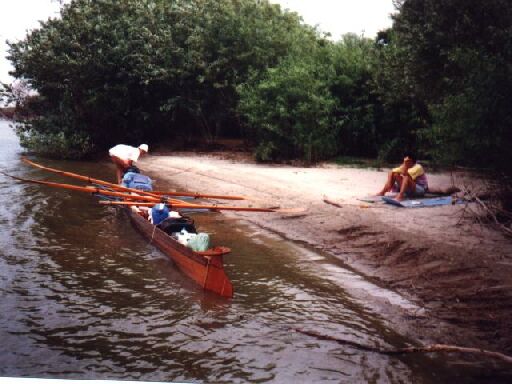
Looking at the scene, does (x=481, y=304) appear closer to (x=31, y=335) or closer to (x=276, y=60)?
(x=31, y=335)

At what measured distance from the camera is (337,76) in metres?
14.8

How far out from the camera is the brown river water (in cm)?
413

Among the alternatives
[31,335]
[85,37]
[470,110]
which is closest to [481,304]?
[470,110]

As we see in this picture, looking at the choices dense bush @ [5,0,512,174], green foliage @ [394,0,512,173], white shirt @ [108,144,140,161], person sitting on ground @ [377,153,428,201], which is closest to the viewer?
green foliage @ [394,0,512,173]

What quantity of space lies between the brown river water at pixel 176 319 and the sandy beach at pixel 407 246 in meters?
0.49

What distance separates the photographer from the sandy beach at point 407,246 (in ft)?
16.6

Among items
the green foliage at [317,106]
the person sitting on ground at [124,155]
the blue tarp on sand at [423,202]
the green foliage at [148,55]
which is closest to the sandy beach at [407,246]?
the blue tarp on sand at [423,202]

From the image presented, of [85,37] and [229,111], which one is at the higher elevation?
[85,37]

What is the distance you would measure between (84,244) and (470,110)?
237 inches

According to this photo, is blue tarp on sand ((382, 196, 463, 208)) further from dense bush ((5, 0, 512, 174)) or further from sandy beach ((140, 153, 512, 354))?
dense bush ((5, 0, 512, 174))

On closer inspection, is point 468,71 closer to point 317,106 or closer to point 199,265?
point 199,265

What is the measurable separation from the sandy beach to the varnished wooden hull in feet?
5.42

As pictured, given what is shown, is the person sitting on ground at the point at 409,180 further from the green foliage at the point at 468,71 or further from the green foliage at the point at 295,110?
the green foliage at the point at 295,110

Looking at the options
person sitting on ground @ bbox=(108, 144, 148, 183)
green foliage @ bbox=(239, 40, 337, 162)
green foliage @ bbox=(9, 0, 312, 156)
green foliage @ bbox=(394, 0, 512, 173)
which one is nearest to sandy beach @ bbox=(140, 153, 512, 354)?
green foliage @ bbox=(394, 0, 512, 173)
